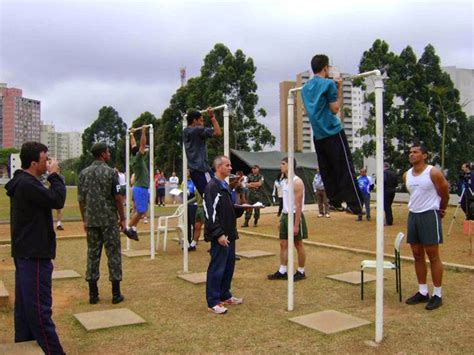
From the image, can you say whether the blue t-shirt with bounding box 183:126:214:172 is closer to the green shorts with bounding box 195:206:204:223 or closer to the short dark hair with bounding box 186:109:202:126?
the short dark hair with bounding box 186:109:202:126

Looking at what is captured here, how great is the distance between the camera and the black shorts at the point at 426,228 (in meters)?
5.71

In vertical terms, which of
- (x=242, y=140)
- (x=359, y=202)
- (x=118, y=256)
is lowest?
(x=118, y=256)

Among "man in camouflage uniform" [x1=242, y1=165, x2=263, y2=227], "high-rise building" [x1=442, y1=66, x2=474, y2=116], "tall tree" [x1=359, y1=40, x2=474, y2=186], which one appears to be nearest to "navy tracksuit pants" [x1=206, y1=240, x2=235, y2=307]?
"man in camouflage uniform" [x1=242, y1=165, x2=263, y2=227]

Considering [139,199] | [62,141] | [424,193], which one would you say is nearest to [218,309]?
[424,193]

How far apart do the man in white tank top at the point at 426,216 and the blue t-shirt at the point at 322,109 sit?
2.25m

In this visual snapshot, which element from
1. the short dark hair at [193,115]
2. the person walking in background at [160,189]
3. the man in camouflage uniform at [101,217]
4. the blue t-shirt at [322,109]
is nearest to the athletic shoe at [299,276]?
the man in camouflage uniform at [101,217]

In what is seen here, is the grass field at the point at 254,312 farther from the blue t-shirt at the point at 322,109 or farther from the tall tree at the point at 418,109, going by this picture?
the tall tree at the point at 418,109

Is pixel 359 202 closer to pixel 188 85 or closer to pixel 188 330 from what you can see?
pixel 188 330

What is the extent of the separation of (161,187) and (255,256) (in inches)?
664

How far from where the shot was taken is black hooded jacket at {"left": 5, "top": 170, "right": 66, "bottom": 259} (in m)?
3.82

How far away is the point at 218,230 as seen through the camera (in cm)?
558

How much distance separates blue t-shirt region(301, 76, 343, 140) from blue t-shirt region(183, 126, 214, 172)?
2.67 meters

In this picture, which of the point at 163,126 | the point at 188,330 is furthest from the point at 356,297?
the point at 163,126

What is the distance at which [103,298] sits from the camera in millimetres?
Result: 6395
